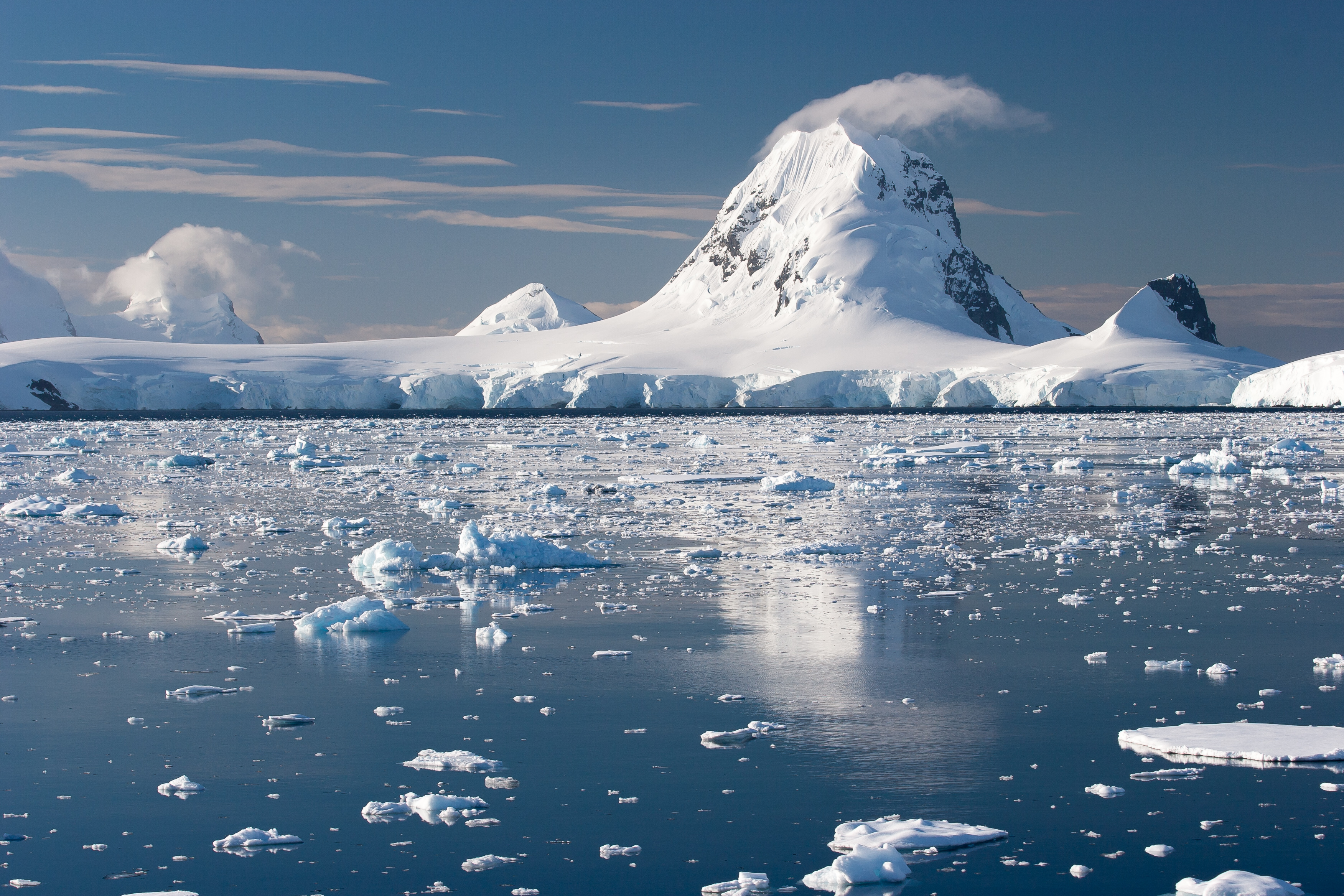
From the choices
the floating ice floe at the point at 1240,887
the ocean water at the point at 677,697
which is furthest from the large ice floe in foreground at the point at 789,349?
the floating ice floe at the point at 1240,887

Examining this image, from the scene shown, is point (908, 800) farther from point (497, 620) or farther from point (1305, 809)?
point (497, 620)

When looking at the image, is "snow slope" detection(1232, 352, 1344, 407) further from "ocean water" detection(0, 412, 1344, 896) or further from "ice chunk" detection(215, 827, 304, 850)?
"ice chunk" detection(215, 827, 304, 850)

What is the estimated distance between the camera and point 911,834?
509 centimetres

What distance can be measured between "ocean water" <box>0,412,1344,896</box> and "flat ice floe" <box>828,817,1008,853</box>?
0.20 ft

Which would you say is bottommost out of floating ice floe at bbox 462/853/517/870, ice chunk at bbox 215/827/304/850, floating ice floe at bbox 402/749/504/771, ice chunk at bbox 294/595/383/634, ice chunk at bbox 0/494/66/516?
floating ice floe at bbox 462/853/517/870

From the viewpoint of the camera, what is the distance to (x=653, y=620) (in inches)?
387

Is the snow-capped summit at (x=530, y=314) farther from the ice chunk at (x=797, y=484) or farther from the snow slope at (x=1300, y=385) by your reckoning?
the ice chunk at (x=797, y=484)

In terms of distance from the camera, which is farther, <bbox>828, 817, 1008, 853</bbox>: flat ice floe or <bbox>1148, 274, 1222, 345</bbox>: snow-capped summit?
<bbox>1148, 274, 1222, 345</bbox>: snow-capped summit

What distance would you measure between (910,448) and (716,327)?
240 feet

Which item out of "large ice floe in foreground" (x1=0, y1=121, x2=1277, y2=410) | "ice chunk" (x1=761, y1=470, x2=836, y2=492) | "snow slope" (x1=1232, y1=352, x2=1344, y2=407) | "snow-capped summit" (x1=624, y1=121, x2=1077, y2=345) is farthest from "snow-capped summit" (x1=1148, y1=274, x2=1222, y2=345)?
"ice chunk" (x1=761, y1=470, x2=836, y2=492)

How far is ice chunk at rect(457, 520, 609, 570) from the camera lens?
42.3ft

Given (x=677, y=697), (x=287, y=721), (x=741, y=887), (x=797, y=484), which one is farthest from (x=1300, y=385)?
(x=741, y=887)

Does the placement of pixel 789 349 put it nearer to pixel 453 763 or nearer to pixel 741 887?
pixel 453 763

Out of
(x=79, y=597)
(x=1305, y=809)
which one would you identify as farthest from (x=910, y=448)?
(x=1305, y=809)
